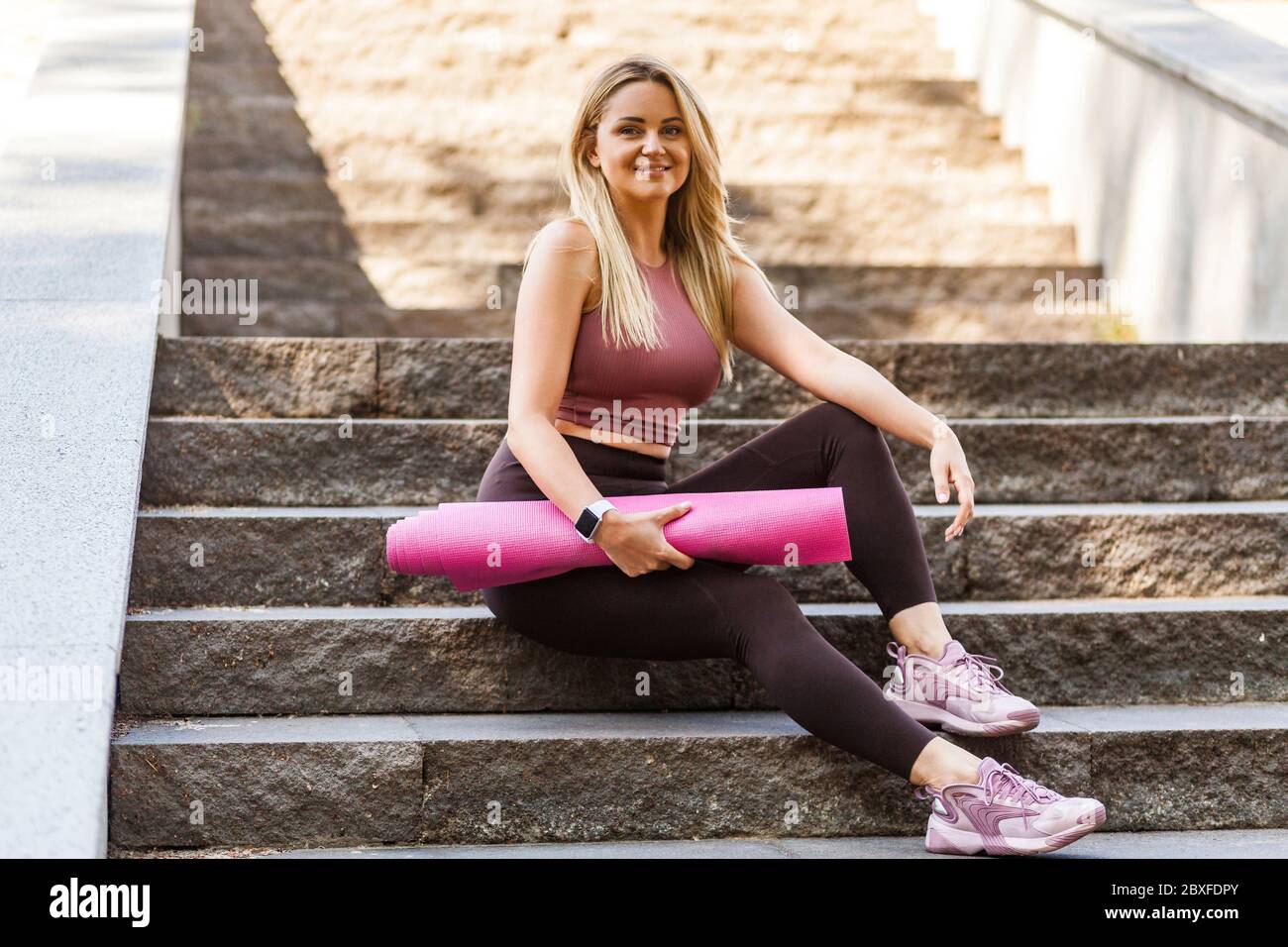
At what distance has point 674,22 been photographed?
6.67 metres

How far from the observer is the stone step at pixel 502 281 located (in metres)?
5.09

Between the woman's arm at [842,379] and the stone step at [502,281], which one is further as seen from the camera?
the stone step at [502,281]

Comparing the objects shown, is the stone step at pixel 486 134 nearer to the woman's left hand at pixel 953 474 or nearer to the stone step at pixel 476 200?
the stone step at pixel 476 200

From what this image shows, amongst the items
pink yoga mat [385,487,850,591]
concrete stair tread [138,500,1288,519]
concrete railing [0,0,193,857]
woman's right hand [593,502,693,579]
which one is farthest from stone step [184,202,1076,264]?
woman's right hand [593,502,693,579]

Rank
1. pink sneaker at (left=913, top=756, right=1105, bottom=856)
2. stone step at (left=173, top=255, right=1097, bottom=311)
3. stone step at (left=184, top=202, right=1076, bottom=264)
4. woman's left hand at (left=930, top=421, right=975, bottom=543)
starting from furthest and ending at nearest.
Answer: stone step at (left=184, top=202, right=1076, bottom=264) < stone step at (left=173, top=255, right=1097, bottom=311) < woman's left hand at (left=930, top=421, right=975, bottom=543) < pink sneaker at (left=913, top=756, right=1105, bottom=856)

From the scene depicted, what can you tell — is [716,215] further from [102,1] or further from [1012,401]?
[102,1]

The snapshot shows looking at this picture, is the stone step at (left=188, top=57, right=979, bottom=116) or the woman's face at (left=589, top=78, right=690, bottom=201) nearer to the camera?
the woman's face at (left=589, top=78, right=690, bottom=201)

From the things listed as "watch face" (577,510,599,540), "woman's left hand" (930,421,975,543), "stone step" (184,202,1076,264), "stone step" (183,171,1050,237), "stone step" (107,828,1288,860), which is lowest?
"stone step" (107,828,1288,860)

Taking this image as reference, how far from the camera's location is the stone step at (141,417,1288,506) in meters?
3.46

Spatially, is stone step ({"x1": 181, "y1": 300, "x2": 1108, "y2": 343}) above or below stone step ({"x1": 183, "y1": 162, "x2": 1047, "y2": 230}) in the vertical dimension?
below

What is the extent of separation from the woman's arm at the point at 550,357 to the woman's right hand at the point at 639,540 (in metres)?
0.08

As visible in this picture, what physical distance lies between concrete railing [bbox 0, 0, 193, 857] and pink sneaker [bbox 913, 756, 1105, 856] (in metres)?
1.47

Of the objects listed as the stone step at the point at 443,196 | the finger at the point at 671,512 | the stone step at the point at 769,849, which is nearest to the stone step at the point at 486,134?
the stone step at the point at 443,196

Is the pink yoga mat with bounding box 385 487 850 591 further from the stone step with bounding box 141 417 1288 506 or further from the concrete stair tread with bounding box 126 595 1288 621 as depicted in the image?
the stone step with bounding box 141 417 1288 506
